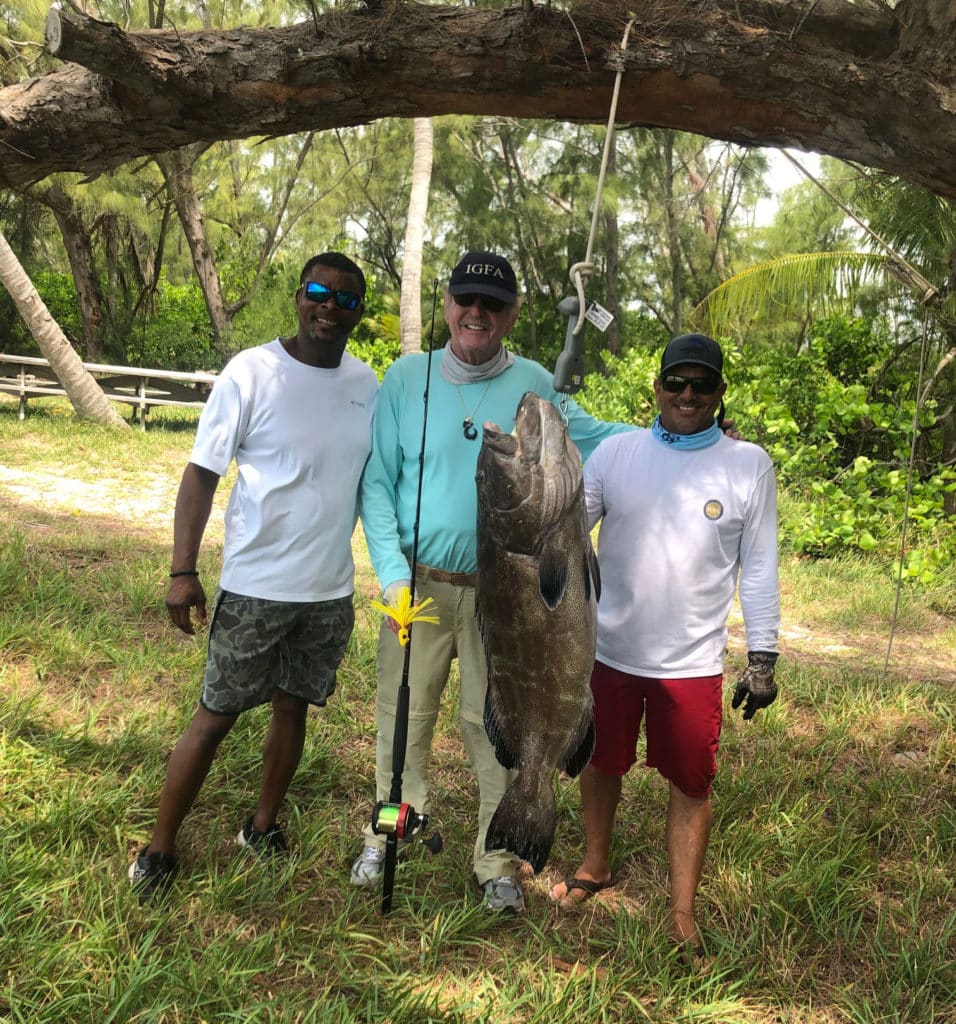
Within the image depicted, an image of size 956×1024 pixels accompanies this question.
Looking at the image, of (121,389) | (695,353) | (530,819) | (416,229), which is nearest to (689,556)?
(695,353)

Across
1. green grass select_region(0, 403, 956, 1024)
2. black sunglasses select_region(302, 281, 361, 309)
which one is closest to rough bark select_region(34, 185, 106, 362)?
green grass select_region(0, 403, 956, 1024)

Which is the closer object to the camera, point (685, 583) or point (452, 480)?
point (685, 583)

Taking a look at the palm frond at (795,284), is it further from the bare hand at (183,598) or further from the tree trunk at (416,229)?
the bare hand at (183,598)

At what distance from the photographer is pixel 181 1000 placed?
262 cm

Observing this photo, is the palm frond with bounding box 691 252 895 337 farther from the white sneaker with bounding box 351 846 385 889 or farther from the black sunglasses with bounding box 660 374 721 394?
the white sneaker with bounding box 351 846 385 889

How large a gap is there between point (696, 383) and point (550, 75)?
1333 mm

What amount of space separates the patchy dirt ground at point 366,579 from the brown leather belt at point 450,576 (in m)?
3.33

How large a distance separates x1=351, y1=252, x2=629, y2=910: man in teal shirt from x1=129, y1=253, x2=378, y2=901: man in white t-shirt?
17 centimetres

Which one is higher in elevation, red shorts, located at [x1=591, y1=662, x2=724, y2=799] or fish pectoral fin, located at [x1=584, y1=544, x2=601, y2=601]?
fish pectoral fin, located at [x1=584, y1=544, x2=601, y2=601]

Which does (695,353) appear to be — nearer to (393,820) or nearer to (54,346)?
(393,820)

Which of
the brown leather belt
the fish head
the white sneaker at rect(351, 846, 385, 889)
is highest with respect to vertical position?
the fish head

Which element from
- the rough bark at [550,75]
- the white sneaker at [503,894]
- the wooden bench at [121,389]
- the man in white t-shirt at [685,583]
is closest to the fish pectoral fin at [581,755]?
the man in white t-shirt at [685,583]

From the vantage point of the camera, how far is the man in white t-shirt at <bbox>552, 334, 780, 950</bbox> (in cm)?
294

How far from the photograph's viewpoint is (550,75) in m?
3.27
